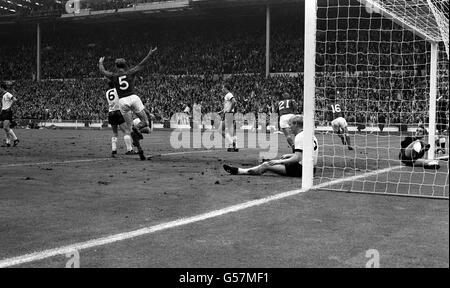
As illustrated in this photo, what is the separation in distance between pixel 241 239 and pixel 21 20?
56.0 meters

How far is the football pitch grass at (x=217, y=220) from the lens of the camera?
3723 millimetres

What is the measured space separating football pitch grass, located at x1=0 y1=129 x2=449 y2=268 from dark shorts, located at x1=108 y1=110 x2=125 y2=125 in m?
4.27

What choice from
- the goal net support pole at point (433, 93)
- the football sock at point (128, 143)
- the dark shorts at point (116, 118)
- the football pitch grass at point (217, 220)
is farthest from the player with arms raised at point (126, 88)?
the goal net support pole at point (433, 93)

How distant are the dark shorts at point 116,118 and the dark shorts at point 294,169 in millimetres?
5966

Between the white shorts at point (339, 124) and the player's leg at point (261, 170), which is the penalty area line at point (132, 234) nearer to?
the player's leg at point (261, 170)

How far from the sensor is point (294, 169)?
322 inches

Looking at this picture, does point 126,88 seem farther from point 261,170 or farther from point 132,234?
point 132,234

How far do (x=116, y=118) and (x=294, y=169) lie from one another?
A: 20.2 feet

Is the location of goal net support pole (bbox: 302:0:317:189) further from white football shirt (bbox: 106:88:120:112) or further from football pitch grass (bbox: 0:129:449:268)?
white football shirt (bbox: 106:88:120:112)

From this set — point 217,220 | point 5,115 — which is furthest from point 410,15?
point 5,115

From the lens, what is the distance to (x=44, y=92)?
160ft

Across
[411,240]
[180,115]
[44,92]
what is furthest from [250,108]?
[411,240]
